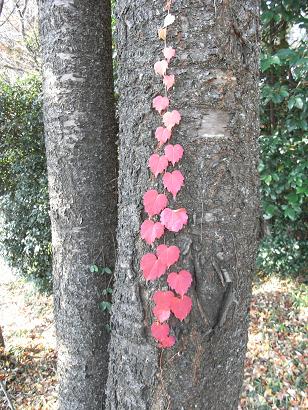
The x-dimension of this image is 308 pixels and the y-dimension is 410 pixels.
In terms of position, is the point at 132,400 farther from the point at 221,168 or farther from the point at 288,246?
the point at 288,246

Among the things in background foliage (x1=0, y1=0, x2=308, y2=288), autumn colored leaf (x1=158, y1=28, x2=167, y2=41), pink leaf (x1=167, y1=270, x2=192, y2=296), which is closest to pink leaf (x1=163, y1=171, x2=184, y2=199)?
pink leaf (x1=167, y1=270, x2=192, y2=296)

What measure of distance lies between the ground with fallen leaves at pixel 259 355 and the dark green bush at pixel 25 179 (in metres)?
0.89

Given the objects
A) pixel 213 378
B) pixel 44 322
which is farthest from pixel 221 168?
pixel 44 322

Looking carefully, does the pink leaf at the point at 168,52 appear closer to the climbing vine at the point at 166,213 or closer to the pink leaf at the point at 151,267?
the climbing vine at the point at 166,213

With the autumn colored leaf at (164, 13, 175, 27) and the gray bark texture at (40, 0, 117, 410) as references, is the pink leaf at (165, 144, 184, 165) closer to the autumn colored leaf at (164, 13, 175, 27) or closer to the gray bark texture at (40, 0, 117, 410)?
the autumn colored leaf at (164, 13, 175, 27)

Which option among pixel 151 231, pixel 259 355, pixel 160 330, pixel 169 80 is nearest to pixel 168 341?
pixel 160 330

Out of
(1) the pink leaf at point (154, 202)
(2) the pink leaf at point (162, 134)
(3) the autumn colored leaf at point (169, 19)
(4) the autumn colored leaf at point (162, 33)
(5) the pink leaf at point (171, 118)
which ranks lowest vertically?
(1) the pink leaf at point (154, 202)

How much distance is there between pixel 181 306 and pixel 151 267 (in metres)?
0.13

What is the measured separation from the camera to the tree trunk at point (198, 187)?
0.93 meters

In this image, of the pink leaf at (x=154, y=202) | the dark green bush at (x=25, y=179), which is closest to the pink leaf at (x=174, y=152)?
the pink leaf at (x=154, y=202)

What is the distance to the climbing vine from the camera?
927mm

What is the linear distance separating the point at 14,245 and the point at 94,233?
13.1 feet

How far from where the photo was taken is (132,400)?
42.7 inches

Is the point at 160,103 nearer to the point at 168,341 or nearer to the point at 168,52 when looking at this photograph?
the point at 168,52
